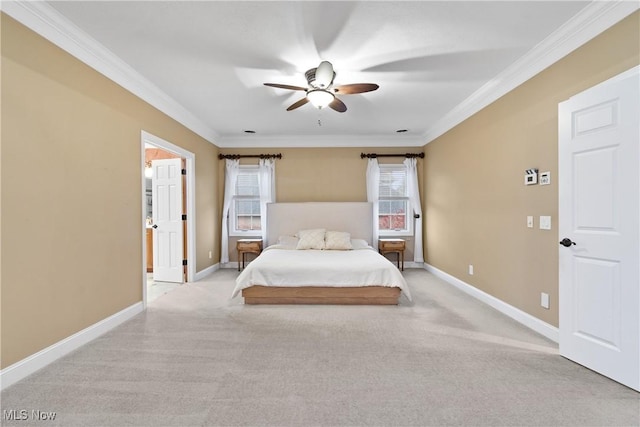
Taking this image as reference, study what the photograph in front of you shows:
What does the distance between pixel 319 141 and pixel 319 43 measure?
3.34m

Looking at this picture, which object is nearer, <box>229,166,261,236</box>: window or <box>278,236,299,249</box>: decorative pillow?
<box>278,236,299,249</box>: decorative pillow

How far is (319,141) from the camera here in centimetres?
595

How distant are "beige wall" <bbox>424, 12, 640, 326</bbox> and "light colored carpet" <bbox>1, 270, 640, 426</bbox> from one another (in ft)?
1.95

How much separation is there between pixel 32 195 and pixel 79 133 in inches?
28.2

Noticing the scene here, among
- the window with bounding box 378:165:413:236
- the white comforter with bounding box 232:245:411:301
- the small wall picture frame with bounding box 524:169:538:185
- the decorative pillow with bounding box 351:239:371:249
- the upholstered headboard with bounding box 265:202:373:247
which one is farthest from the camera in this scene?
the window with bounding box 378:165:413:236

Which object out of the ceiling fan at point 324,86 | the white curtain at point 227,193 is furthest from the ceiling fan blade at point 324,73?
the white curtain at point 227,193

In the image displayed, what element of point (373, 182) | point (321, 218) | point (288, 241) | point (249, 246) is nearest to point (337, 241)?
point (321, 218)

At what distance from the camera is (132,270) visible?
3297 millimetres

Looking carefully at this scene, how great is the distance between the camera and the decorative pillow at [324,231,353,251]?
16.6 ft

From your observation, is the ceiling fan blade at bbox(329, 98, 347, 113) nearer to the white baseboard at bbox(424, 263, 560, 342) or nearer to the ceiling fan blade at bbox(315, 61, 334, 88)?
the ceiling fan blade at bbox(315, 61, 334, 88)

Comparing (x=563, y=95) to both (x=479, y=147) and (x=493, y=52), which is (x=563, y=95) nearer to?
(x=493, y=52)

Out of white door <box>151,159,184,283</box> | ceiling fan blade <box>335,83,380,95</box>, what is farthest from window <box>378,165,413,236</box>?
white door <box>151,159,184,283</box>

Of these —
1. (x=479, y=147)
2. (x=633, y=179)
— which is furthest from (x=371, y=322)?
(x=479, y=147)

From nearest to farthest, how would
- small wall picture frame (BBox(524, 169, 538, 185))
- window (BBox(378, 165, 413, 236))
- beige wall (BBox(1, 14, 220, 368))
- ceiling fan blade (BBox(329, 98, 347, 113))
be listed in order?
beige wall (BBox(1, 14, 220, 368)) → small wall picture frame (BBox(524, 169, 538, 185)) → ceiling fan blade (BBox(329, 98, 347, 113)) → window (BBox(378, 165, 413, 236))
